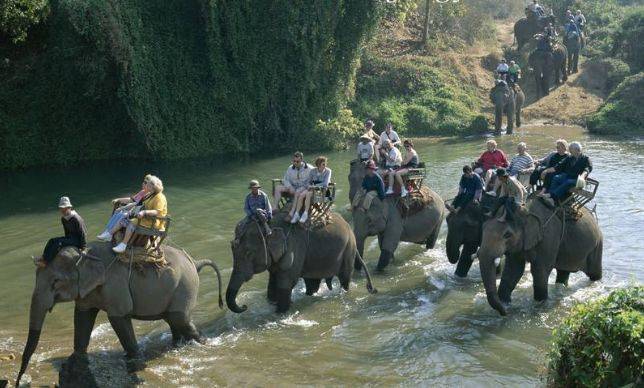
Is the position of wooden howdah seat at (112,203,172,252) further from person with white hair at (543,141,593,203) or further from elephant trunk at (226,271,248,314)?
person with white hair at (543,141,593,203)

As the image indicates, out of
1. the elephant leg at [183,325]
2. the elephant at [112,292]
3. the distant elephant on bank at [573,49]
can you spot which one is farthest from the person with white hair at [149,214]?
the distant elephant on bank at [573,49]

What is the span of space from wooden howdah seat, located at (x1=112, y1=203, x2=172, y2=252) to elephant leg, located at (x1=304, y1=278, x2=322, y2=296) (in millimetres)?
3932

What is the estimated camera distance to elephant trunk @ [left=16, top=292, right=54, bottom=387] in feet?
35.5

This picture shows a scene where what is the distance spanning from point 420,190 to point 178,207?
7255mm

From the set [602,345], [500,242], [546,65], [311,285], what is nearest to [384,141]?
[311,285]

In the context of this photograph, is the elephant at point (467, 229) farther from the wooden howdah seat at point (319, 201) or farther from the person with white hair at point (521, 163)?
the wooden howdah seat at point (319, 201)

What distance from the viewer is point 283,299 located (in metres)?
14.5

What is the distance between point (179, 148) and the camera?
2925 cm

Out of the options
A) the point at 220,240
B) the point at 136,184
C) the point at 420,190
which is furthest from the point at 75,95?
the point at 420,190

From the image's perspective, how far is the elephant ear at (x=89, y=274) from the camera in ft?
37.0

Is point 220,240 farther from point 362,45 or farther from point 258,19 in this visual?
point 362,45

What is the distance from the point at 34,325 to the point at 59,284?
0.58 m

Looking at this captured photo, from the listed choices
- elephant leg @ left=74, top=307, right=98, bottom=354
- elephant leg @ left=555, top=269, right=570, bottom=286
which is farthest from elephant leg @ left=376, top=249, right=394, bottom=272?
elephant leg @ left=74, top=307, right=98, bottom=354

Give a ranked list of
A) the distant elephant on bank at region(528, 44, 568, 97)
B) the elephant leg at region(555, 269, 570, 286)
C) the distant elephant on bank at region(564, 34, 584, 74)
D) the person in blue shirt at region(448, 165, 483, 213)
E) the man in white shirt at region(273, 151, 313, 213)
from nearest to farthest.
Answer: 1. the man in white shirt at region(273, 151, 313, 213)
2. the elephant leg at region(555, 269, 570, 286)
3. the person in blue shirt at region(448, 165, 483, 213)
4. the distant elephant on bank at region(528, 44, 568, 97)
5. the distant elephant on bank at region(564, 34, 584, 74)
